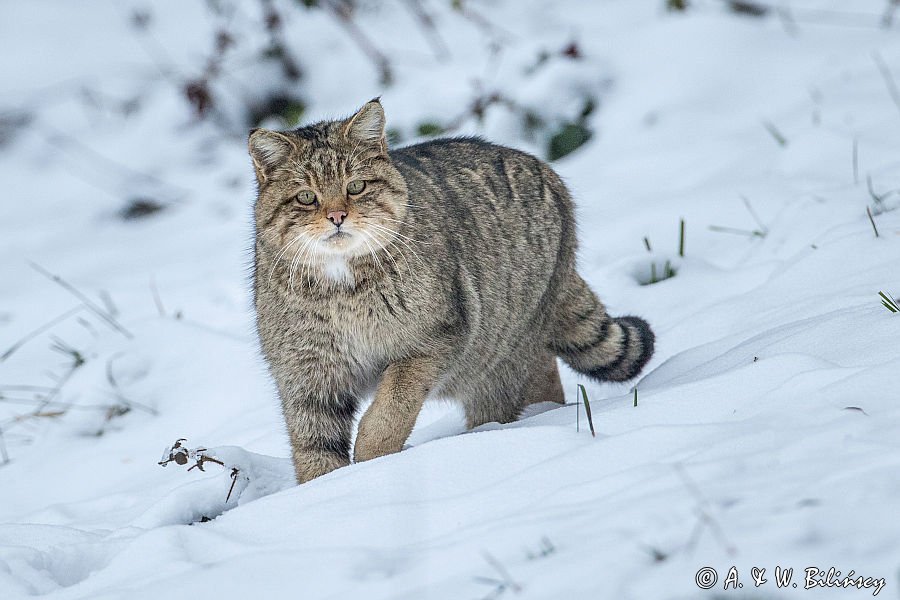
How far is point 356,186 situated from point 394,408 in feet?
2.39

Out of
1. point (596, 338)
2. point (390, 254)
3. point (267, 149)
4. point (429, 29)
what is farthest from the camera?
point (429, 29)

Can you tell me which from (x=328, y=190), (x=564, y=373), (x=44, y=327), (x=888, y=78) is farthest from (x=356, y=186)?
(x=888, y=78)

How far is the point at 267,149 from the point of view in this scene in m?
3.41

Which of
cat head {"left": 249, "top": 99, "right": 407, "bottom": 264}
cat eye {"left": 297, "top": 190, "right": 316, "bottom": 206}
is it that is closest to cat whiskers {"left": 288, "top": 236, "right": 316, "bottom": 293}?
cat head {"left": 249, "top": 99, "right": 407, "bottom": 264}

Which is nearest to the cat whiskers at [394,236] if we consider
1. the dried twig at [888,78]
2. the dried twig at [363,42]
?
the dried twig at [888,78]

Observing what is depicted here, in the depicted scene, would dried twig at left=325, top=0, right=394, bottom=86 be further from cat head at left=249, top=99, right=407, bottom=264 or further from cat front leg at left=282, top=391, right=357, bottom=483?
cat front leg at left=282, top=391, right=357, bottom=483

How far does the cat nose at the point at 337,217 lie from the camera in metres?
3.22

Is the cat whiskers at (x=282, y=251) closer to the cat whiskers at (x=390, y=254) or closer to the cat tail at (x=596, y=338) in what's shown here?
the cat whiskers at (x=390, y=254)

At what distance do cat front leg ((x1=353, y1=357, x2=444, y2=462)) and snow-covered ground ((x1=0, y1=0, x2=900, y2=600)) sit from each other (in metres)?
0.32

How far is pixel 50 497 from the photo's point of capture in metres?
3.91

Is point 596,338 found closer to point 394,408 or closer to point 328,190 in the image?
point 394,408

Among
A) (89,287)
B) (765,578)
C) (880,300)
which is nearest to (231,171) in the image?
(89,287)

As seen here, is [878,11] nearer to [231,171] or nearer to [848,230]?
[848,230]

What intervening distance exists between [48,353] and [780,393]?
400cm
